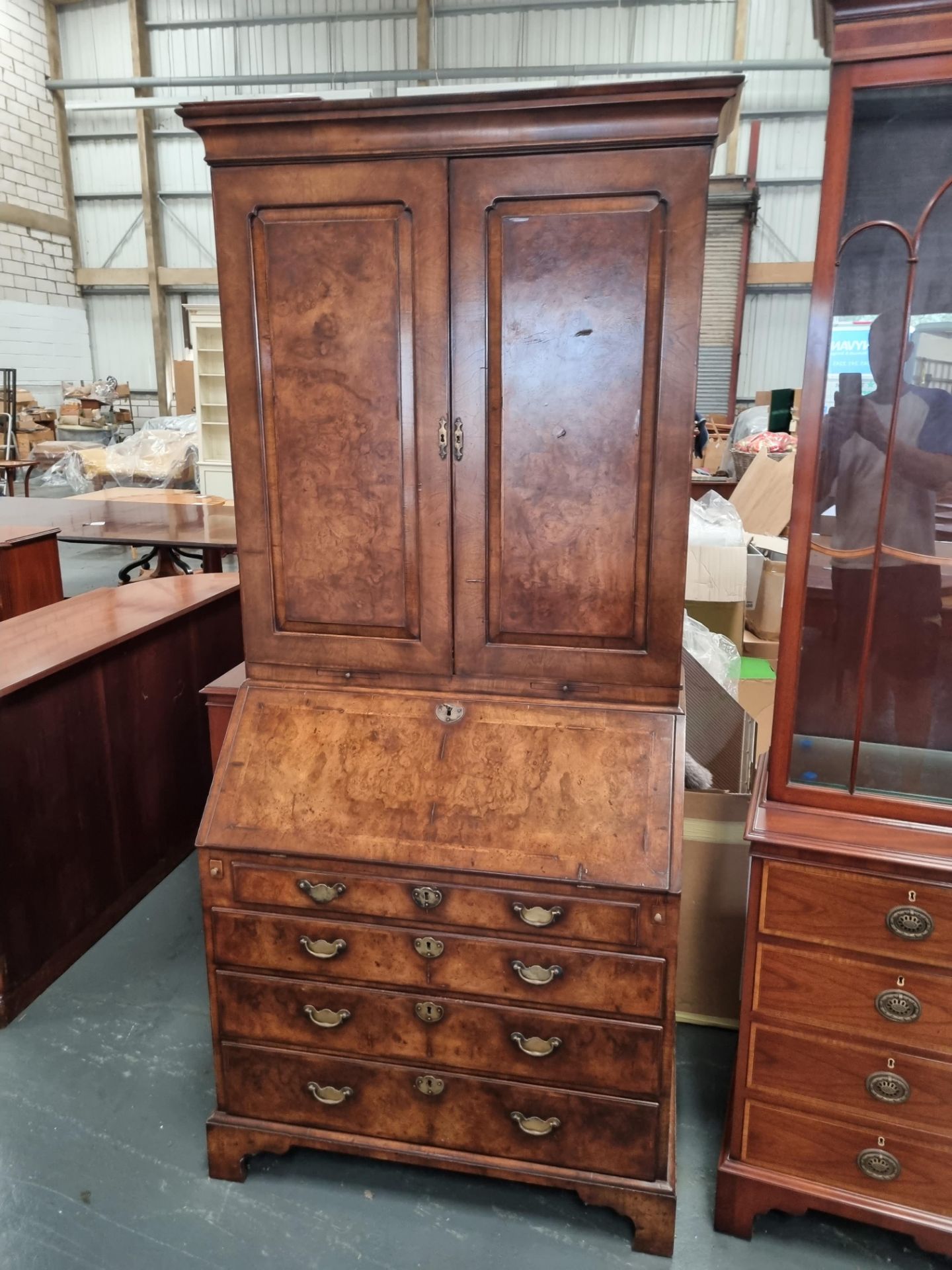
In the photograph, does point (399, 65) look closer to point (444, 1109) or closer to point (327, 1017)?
point (327, 1017)

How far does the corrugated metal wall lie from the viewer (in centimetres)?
847

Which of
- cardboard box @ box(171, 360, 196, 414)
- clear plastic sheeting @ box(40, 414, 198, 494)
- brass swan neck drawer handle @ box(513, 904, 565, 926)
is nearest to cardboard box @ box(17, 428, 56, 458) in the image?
clear plastic sheeting @ box(40, 414, 198, 494)

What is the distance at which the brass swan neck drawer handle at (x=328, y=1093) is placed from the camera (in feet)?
5.75

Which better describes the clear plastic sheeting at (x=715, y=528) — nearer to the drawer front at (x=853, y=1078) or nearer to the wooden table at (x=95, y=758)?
the drawer front at (x=853, y=1078)

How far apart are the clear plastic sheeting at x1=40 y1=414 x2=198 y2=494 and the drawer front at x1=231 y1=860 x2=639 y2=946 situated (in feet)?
24.8

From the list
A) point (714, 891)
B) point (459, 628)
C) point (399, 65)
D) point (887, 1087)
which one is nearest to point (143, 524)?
point (459, 628)

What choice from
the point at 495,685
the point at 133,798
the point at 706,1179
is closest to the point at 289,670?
the point at 495,685

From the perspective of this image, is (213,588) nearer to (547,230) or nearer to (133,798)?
(133,798)

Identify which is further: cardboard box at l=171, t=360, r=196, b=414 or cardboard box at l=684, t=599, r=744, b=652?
cardboard box at l=171, t=360, r=196, b=414

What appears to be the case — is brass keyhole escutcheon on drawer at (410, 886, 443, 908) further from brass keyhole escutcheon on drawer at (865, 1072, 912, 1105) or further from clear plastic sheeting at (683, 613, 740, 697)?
clear plastic sheeting at (683, 613, 740, 697)

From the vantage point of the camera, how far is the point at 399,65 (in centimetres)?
897

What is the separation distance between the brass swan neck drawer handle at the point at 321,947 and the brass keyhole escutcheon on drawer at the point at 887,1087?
1.01 metres

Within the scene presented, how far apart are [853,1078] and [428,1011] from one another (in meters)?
0.79

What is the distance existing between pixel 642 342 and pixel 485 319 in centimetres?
28
